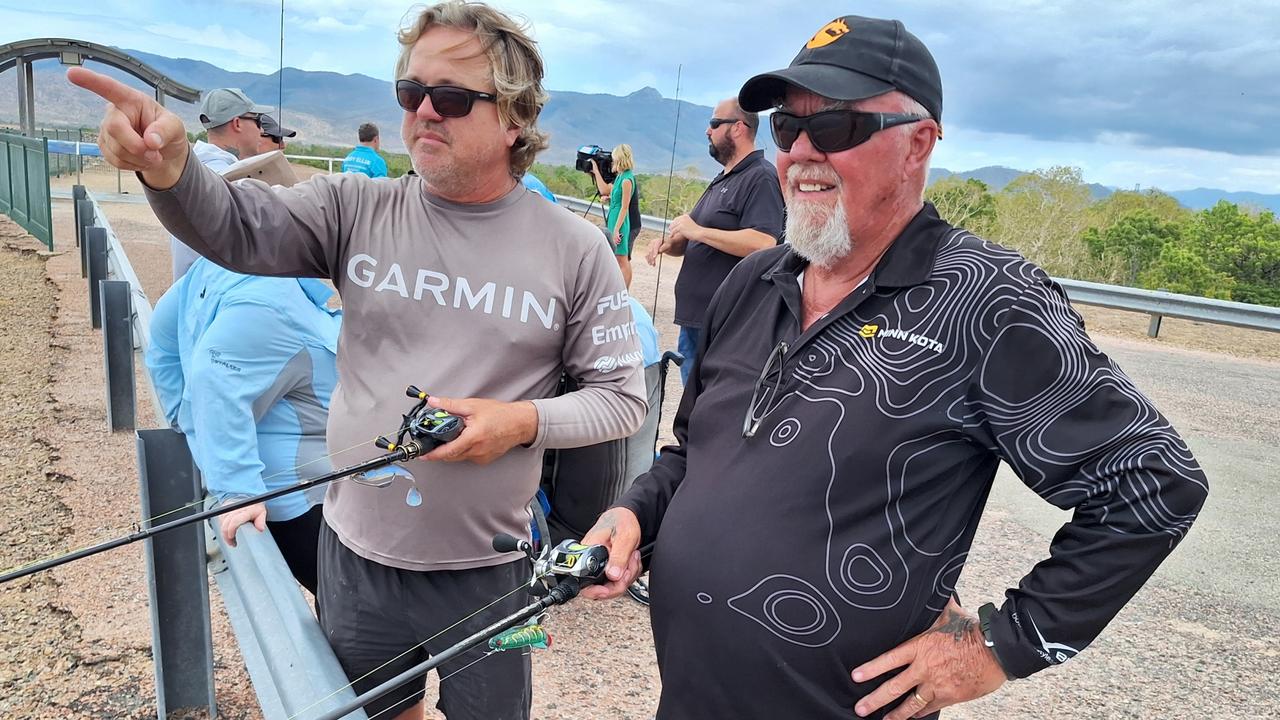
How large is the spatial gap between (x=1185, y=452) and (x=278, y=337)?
256cm

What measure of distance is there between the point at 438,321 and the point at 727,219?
369 cm

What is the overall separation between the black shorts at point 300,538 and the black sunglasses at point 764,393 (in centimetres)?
179

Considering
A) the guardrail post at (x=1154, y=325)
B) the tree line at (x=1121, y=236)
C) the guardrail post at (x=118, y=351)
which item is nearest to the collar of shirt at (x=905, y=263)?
the guardrail post at (x=118, y=351)

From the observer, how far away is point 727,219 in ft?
18.5

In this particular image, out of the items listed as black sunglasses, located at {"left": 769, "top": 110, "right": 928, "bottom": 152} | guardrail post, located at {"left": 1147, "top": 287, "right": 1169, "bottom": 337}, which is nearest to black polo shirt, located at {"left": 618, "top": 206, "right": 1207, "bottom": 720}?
black sunglasses, located at {"left": 769, "top": 110, "right": 928, "bottom": 152}

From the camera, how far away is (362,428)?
2205mm

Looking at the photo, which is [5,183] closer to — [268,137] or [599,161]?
[599,161]

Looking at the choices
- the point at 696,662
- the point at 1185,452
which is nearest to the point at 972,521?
the point at 1185,452

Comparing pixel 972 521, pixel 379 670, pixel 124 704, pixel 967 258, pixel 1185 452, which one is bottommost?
pixel 124 704

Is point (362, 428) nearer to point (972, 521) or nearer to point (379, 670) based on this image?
point (379, 670)

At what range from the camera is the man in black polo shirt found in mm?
5488

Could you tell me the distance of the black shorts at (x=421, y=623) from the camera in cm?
229

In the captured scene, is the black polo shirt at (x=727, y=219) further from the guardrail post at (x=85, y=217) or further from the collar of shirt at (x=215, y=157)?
the guardrail post at (x=85, y=217)

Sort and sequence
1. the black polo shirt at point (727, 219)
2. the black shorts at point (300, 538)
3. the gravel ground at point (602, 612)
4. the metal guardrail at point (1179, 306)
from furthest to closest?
the metal guardrail at point (1179, 306)
the black polo shirt at point (727, 219)
the gravel ground at point (602, 612)
the black shorts at point (300, 538)
